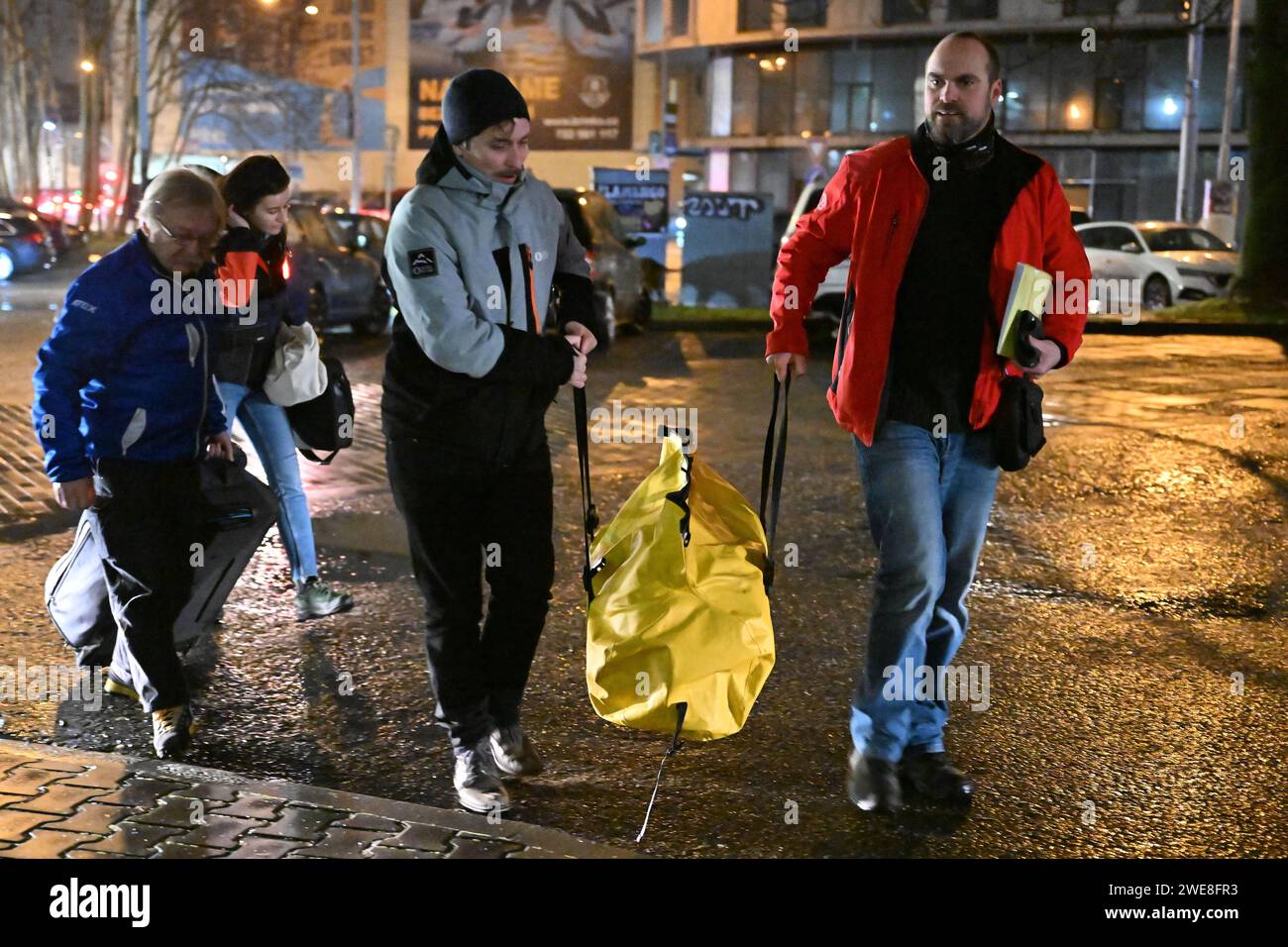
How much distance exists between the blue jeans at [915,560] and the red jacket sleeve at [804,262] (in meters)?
0.38

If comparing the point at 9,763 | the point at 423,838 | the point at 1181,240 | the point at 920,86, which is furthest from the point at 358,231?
the point at 920,86

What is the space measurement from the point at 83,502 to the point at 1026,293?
9.38 feet

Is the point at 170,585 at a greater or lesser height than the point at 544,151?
lesser

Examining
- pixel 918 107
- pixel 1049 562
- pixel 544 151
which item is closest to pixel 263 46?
pixel 544 151

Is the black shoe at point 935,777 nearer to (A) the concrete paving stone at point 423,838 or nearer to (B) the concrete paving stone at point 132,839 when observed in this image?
(A) the concrete paving stone at point 423,838

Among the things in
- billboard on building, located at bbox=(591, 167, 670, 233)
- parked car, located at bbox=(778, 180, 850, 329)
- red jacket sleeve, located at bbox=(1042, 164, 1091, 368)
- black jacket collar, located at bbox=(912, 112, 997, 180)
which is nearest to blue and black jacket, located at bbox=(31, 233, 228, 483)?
black jacket collar, located at bbox=(912, 112, 997, 180)

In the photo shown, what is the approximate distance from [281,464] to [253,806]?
2533 mm

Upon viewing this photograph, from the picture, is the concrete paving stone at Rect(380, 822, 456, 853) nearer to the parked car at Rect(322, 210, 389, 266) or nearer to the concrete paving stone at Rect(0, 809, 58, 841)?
the concrete paving stone at Rect(0, 809, 58, 841)

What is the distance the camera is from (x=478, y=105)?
4.21 metres

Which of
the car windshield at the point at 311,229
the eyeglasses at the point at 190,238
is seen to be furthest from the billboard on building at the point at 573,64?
the eyeglasses at the point at 190,238

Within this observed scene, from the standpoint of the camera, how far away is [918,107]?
174 ft

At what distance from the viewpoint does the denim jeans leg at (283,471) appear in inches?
251

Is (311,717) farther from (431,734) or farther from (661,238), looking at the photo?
(661,238)
